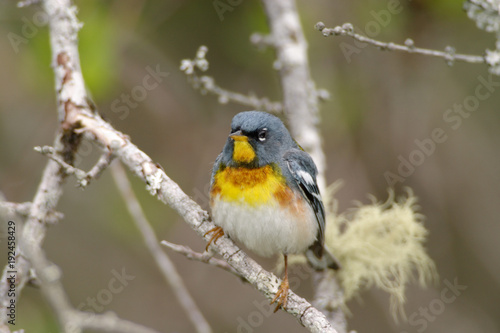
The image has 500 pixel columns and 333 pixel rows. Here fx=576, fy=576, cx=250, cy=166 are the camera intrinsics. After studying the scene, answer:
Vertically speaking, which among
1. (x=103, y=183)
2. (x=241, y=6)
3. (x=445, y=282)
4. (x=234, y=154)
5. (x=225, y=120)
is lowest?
(x=234, y=154)

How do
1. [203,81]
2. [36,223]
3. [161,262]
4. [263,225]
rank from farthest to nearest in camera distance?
[203,81]
[161,262]
[263,225]
[36,223]

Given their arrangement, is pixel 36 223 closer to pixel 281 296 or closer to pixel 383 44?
pixel 281 296

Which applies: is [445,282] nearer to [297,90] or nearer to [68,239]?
[297,90]

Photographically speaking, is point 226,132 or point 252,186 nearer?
point 252,186

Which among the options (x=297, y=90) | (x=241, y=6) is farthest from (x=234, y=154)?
(x=241, y=6)

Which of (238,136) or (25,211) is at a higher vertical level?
(238,136)

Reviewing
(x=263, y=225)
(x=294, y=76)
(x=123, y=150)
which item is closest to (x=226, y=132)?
(x=294, y=76)


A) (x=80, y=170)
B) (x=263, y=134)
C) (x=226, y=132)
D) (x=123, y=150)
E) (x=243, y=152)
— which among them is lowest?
(x=80, y=170)

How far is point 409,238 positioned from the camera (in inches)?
144

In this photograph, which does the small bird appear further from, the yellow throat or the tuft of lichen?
the tuft of lichen

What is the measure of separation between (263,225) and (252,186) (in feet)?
0.72

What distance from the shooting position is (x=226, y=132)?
5316mm

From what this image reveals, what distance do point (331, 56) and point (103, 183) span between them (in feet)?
7.47

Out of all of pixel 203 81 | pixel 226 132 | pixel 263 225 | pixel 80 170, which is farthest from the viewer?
pixel 226 132
